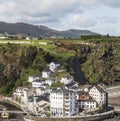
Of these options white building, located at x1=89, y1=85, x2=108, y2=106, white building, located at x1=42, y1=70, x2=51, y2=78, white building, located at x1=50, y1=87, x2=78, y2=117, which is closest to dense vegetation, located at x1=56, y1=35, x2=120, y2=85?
white building, located at x1=42, y1=70, x2=51, y2=78

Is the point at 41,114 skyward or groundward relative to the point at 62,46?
groundward

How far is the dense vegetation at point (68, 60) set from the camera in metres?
109

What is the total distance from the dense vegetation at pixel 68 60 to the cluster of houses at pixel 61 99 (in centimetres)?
1199

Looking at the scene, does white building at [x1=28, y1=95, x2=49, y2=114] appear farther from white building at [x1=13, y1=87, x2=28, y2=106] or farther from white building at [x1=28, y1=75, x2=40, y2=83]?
white building at [x1=28, y1=75, x2=40, y2=83]

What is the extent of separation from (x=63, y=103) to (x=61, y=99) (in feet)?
2.44

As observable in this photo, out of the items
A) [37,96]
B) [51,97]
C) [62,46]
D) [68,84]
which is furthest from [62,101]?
[62,46]

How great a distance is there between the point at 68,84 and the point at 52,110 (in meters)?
16.5

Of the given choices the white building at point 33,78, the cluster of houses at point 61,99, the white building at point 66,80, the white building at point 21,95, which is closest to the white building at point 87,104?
the cluster of houses at point 61,99

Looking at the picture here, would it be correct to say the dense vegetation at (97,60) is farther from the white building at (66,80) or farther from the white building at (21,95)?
the white building at (21,95)

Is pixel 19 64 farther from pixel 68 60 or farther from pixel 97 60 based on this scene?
pixel 97 60

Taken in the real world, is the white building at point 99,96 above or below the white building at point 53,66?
below

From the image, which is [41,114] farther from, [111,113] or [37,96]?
[111,113]

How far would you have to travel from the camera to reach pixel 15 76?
109000mm

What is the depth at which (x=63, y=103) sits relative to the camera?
74.7 metres
